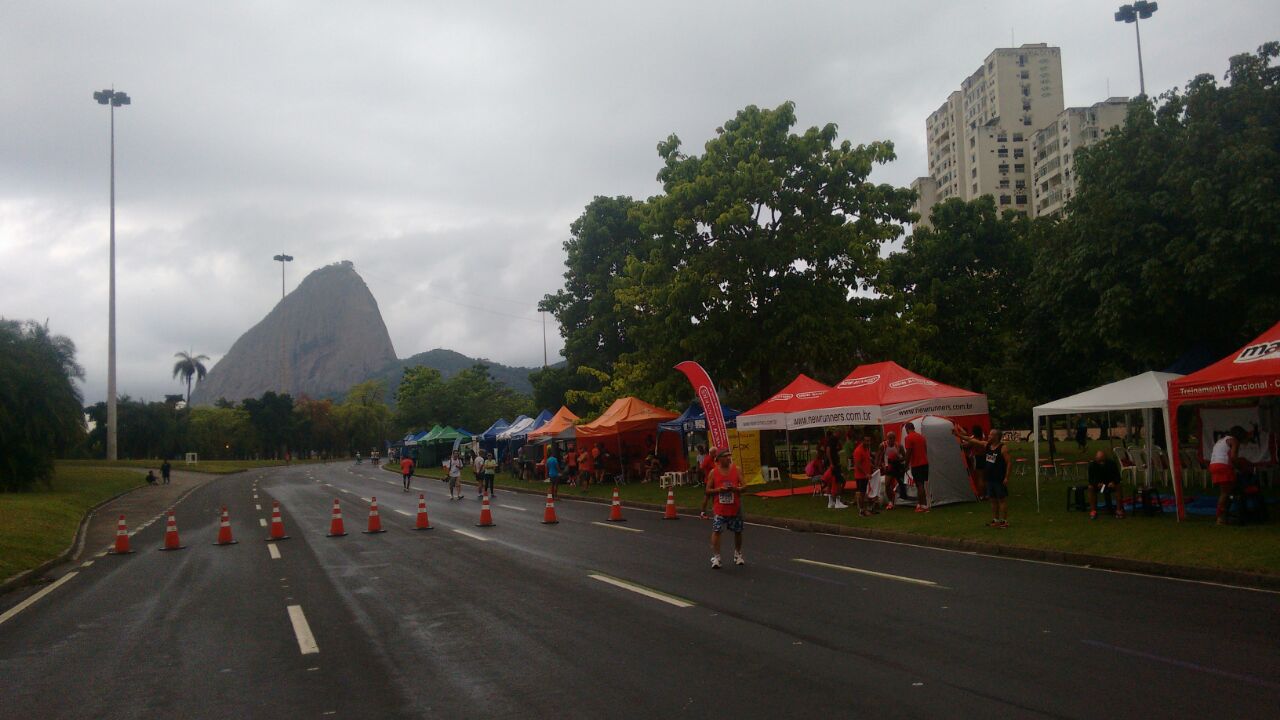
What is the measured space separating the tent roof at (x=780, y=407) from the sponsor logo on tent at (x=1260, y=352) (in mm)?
10496

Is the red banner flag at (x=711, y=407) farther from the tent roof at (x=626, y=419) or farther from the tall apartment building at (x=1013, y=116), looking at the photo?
the tall apartment building at (x=1013, y=116)

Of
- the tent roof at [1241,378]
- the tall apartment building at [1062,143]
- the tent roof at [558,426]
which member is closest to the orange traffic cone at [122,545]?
the tent roof at [1241,378]

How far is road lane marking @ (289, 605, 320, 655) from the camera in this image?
325 inches

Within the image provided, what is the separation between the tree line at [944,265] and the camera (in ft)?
65.2

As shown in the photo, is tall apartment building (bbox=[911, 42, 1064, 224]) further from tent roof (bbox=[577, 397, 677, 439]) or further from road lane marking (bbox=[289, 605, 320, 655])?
road lane marking (bbox=[289, 605, 320, 655])

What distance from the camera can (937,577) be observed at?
1130 centimetres

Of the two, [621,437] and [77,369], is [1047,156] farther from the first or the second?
[77,369]

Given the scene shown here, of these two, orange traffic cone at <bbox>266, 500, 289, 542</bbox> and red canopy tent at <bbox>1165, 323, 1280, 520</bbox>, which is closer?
red canopy tent at <bbox>1165, 323, 1280, 520</bbox>

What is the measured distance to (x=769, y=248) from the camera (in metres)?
30.0

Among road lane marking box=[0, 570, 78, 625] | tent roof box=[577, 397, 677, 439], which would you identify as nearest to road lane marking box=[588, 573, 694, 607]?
road lane marking box=[0, 570, 78, 625]

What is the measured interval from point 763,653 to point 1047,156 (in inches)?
4163

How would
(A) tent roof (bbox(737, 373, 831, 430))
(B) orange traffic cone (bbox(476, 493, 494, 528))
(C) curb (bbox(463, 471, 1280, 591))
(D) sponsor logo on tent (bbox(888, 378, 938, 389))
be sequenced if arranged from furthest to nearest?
(A) tent roof (bbox(737, 373, 831, 430)), (D) sponsor logo on tent (bbox(888, 378, 938, 389)), (B) orange traffic cone (bbox(476, 493, 494, 528)), (C) curb (bbox(463, 471, 1280, 591))

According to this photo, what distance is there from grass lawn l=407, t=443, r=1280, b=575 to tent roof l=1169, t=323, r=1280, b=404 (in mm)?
2083

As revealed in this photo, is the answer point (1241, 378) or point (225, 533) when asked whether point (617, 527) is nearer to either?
point (225, 533)
